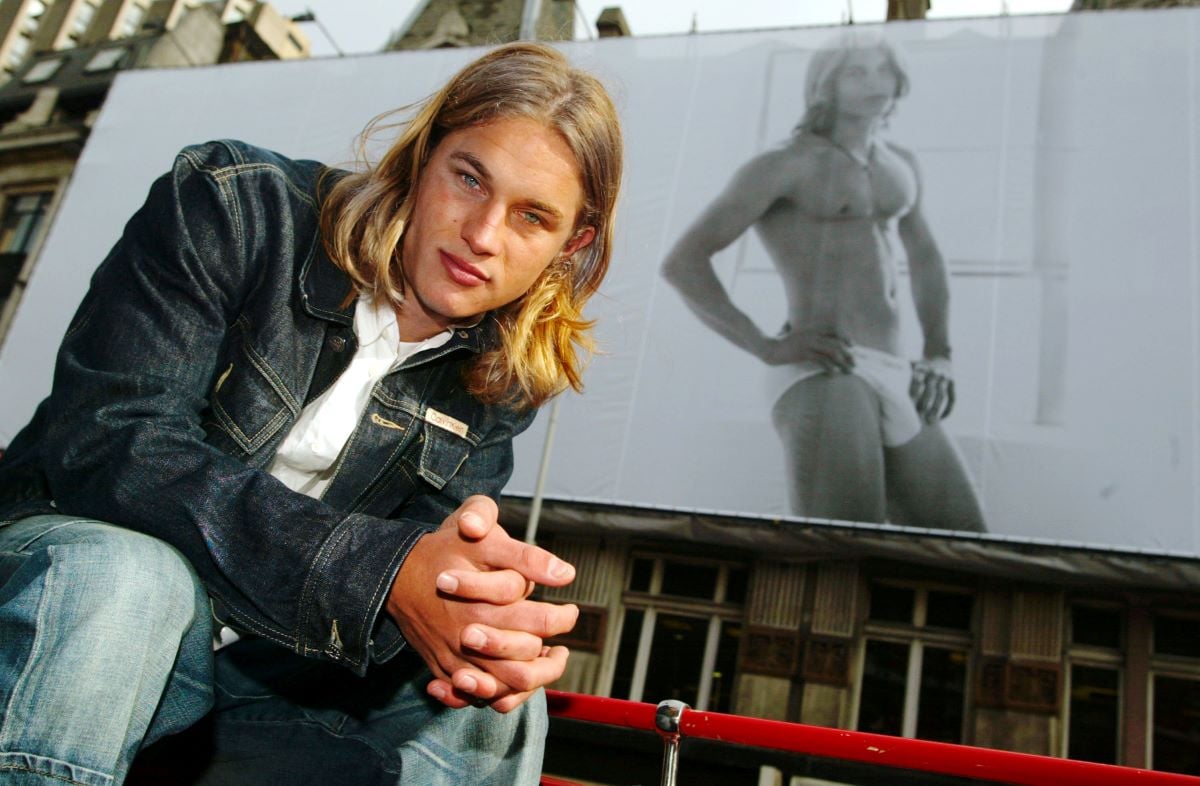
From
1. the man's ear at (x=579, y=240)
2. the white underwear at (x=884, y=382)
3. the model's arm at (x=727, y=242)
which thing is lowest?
the man's ear at (x=579, y=240)

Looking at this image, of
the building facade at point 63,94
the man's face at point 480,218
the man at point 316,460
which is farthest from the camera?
the building facade at point 63,94

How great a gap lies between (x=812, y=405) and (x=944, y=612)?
8.29 ft

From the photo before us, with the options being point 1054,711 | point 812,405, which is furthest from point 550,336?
point 1054,711

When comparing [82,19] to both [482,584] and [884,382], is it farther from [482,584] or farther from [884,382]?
[482,584]

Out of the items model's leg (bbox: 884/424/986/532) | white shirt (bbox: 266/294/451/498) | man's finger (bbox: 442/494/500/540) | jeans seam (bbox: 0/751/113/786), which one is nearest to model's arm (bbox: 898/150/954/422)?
model's leg (bbox: 884/424/986/532)

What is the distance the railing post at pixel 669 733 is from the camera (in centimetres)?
141

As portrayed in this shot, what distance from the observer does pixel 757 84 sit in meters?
9.53

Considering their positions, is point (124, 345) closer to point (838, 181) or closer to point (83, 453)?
point (83, 453)

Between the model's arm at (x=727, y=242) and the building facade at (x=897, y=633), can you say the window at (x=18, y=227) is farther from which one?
the model's arm at (x=727, y=242)

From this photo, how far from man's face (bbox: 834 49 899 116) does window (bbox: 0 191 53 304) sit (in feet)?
44.0

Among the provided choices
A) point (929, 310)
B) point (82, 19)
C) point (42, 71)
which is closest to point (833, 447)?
point (929, 310)

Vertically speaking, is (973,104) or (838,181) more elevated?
(973,104)

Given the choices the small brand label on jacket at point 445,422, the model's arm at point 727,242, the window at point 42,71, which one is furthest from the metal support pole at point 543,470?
the window at point 42,71

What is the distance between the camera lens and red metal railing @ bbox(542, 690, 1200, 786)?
122 centimetres
